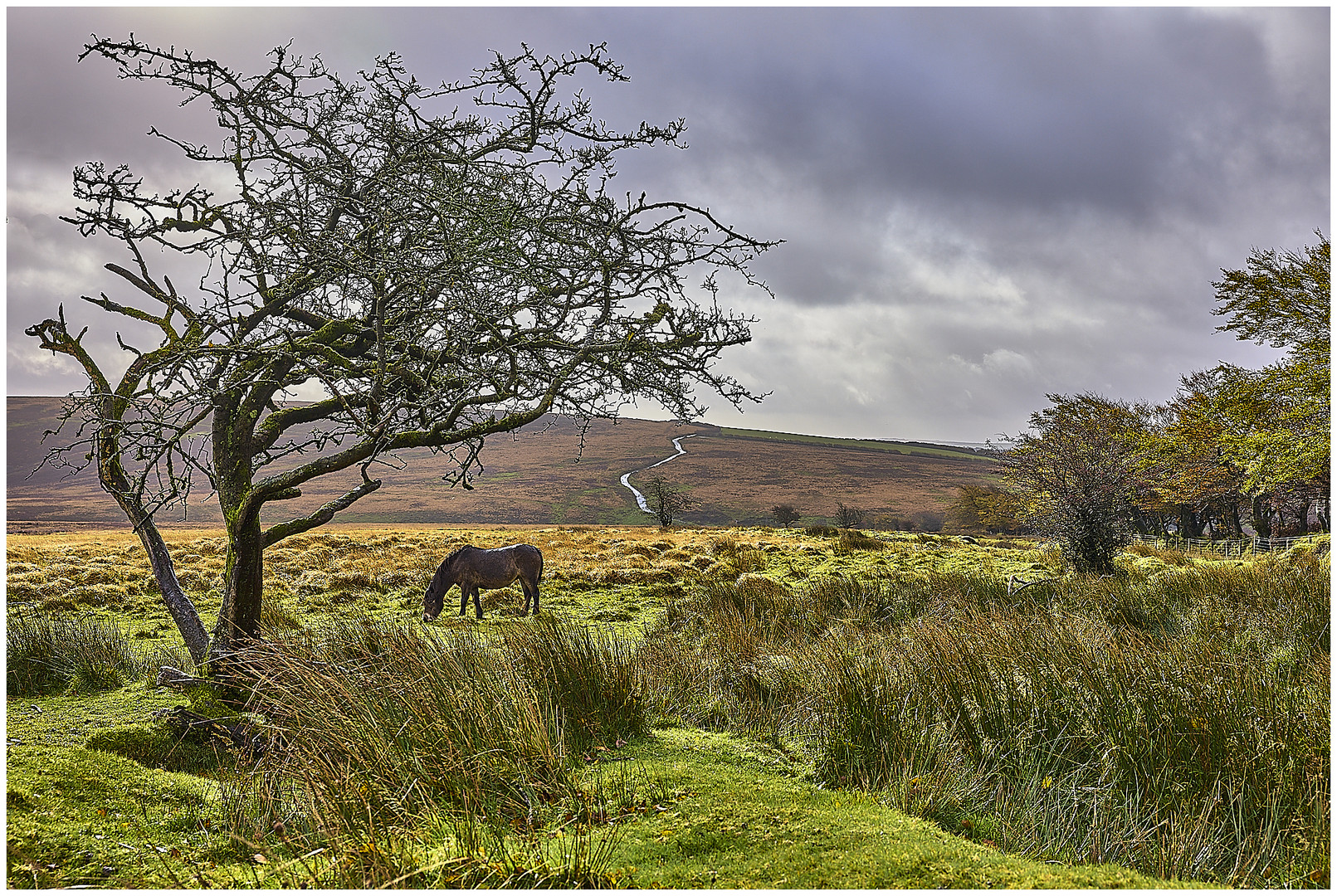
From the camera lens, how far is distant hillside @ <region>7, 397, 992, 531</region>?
6184 cm

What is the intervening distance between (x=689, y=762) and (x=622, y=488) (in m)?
64.2

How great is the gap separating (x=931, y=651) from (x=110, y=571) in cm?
2012

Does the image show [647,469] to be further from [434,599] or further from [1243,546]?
[434,599]

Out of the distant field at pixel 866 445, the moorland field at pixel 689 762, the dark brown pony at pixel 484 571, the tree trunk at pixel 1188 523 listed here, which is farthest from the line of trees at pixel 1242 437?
the distant field at pixel 866 445

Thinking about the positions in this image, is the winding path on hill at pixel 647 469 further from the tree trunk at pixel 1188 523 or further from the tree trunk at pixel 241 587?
the tree trunk at pixel 241 587

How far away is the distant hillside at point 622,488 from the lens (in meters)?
61.8

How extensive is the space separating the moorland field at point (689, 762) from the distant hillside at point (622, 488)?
46549mm

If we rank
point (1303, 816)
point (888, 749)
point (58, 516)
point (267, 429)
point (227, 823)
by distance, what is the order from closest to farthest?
point (1303, 816)
point (227, 823)
point (888, 749)
point (267, 429)
point (58, 516)

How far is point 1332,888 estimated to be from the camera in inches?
104

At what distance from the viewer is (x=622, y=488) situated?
67750 millimetres

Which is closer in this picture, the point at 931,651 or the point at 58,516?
the point at 931,651

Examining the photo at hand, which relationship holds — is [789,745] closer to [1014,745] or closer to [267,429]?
[1014,745]

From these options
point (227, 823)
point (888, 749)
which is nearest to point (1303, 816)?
point (888, 749)

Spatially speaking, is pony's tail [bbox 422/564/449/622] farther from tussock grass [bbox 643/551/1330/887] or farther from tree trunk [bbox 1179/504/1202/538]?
tree trunk [bbox 1179/504/1202/538]
